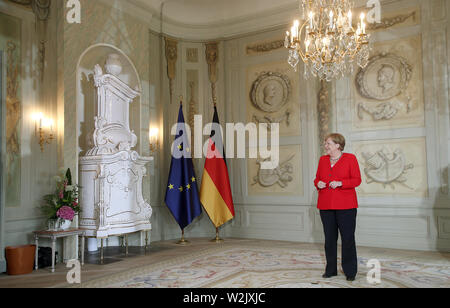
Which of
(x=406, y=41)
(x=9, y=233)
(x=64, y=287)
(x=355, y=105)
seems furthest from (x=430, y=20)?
(x=9, y=233)

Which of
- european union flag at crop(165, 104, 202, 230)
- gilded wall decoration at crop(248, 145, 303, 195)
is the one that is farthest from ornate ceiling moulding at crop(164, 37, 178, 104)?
gilded wall decoration at crop(248, 145, 303, 195)

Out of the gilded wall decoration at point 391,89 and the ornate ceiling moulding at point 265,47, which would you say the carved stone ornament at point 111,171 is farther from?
the gilded wall decoration at point 391,89

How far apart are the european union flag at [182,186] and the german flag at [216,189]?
0.17 m

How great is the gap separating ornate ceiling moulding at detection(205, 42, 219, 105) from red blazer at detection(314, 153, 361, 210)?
13.1 feet

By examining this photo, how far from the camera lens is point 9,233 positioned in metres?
4.53

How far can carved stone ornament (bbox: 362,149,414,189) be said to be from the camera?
577 centimetres

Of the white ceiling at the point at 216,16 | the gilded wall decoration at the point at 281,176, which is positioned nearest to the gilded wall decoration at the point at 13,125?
the white ceiling at the point at 216,16

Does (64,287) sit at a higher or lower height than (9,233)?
lower

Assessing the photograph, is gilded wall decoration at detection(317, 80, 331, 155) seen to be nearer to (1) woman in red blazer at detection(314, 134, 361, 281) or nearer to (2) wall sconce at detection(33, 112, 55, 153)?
(1) woman in red blazer at detection(314, 134, 361, 281)

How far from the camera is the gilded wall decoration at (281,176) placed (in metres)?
6.67

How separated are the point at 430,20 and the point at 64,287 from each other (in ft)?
19.0

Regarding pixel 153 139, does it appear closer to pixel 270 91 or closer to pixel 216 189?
pixel 216 189

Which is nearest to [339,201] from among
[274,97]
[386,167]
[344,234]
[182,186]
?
[344,234]

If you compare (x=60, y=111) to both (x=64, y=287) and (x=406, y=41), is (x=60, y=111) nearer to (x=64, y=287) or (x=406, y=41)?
(x=64, y=287)
